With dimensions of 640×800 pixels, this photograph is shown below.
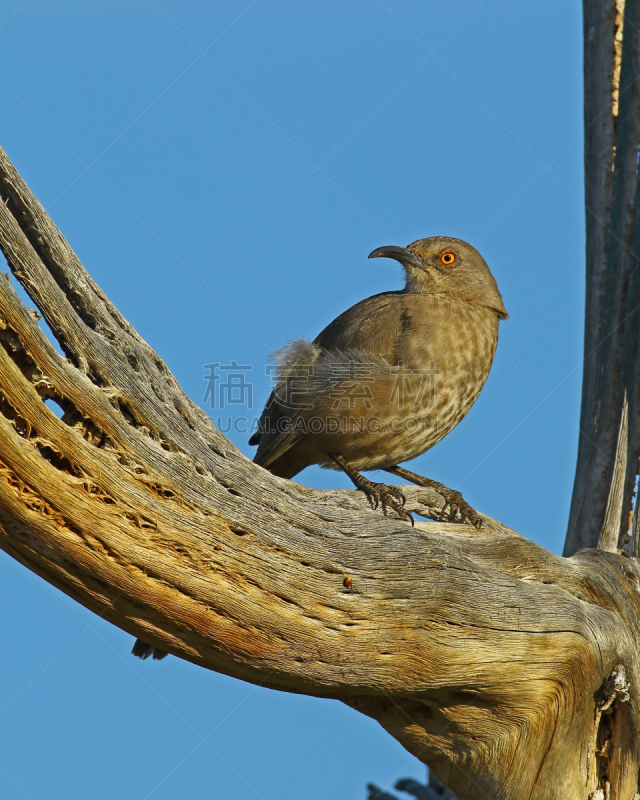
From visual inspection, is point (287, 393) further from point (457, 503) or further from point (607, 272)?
point (607, 272)

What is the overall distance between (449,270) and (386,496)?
206cm

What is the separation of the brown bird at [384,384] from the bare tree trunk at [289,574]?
53 centimetres

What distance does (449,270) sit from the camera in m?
5.74

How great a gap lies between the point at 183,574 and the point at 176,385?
2.87 ft

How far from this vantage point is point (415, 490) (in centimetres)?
470

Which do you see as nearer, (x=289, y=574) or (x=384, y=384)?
(x=289, y=574)

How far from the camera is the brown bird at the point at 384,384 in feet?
16.0

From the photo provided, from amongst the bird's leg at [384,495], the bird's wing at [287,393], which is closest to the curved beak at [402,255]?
the bird's wing at [287,393]

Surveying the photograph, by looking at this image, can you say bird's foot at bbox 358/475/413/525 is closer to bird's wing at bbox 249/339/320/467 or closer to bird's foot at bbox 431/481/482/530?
bird's foot at bbox 431/481/482/530

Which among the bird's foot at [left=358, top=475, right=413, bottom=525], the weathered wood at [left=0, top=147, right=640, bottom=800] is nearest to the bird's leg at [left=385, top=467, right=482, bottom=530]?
the bird's foot at [left=358, top=475, right=413, bottom=525]

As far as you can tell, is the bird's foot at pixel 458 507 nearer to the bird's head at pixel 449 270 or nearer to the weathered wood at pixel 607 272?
the weathered wood at pixel 607 272

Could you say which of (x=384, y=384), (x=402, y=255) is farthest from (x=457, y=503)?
(x=402, y=255)

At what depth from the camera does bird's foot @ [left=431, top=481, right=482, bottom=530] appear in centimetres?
465

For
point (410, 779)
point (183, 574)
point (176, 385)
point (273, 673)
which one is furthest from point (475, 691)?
point (410, 779)
